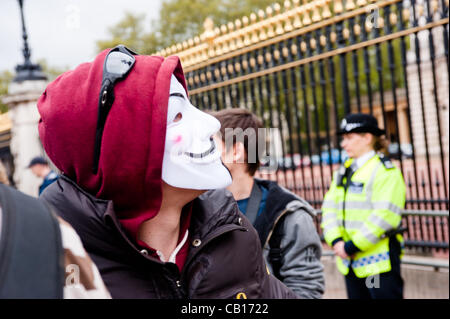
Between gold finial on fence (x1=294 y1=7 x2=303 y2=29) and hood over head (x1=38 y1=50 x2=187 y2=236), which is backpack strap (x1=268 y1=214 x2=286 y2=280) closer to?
hood over head (x1=38 y1=50 x2=187 y2=236)

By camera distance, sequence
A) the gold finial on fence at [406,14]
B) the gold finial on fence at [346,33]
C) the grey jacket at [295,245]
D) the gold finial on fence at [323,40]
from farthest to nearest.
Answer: the gold finial on fence at [323,40] → the gold finial on fence at [346,33] → the gold finial on fence at [406,14] → the grey jacket at [295,245]

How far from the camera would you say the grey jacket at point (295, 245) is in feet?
6.85

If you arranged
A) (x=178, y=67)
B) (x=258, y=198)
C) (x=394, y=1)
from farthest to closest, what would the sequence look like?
(x=394, y=1) → (x=258, y=198) → (x=178, y=67)

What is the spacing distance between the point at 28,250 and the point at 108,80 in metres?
0.62

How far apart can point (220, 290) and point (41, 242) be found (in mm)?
688

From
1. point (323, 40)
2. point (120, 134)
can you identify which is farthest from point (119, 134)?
point (323, 40)

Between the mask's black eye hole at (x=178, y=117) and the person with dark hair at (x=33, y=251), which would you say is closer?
the person with dark hair at (x=33, y=251)

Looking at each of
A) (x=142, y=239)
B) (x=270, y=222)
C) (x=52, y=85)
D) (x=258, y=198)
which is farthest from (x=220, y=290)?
(x=258, y=198)

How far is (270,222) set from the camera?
2.12 m

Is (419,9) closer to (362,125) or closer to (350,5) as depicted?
(350,5)

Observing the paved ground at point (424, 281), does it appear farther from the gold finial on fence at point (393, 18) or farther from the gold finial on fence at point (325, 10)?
the gold finial on fence at point (325, 10)

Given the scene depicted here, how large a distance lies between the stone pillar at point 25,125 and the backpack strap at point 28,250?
7.94 metres

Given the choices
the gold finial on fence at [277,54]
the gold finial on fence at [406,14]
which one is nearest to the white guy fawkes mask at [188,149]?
the gold finial on fence at [406,14]
